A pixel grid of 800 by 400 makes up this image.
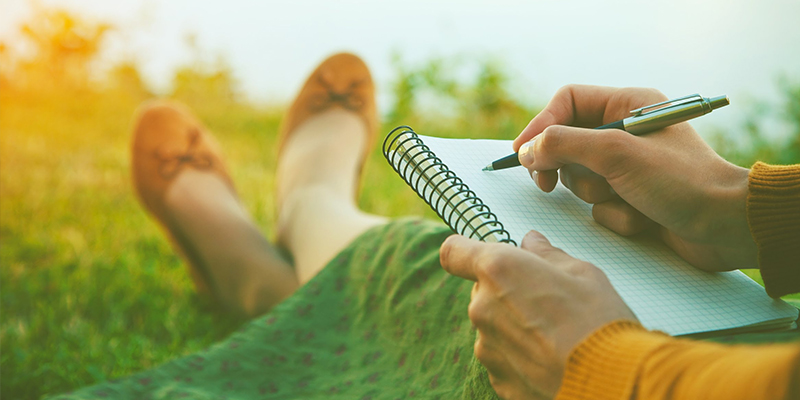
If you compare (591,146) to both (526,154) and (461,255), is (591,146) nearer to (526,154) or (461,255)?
(526,154)

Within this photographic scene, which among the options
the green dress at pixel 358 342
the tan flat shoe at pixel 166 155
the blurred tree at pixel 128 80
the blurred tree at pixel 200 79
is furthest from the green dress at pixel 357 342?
the blurred tree at pixel 128 80

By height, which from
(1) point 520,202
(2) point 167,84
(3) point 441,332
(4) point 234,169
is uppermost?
(2) point 167,84

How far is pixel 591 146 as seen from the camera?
496mm

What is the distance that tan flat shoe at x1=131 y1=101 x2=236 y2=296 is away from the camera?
4.29ft

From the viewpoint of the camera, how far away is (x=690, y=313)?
44 centimetres

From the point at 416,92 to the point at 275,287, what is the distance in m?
1.21

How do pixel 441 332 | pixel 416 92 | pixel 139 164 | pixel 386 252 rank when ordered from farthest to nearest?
pixel 416 92 < pixel 139 164 < pixel 386 252 < pixel 441 332

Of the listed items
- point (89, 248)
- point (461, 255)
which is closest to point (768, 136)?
point (461, 255)

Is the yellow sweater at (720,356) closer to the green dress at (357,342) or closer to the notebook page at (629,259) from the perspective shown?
the notebook page at (629,259)

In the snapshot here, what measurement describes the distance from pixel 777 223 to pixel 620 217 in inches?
5.0

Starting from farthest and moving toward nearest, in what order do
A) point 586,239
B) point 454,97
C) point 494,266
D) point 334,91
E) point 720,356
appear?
point 454,97
point 334,91
point 586,239
point 494,266
point 720,356

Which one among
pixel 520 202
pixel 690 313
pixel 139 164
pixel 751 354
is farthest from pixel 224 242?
pixel 751 354

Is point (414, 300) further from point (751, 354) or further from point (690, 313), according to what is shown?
point (751, 354)

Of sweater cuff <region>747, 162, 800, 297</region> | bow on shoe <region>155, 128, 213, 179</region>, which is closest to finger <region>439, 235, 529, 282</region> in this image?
sweater cuff <region>747, 162, 800, 297</region>
